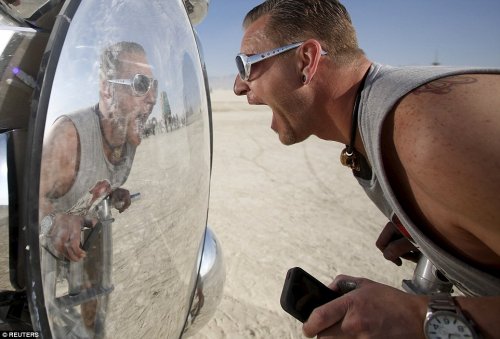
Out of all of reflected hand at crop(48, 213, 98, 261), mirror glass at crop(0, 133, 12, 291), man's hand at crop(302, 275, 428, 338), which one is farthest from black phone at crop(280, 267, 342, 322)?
mirror glass at crop(0, 133, 12, 291)

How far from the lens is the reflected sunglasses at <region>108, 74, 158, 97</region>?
3.23 ft

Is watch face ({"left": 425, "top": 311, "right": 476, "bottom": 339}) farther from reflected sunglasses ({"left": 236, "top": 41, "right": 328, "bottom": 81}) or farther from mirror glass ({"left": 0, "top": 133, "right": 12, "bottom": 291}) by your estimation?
reflected sunglasses ({"left": 236, "top": 41, "right": 328, "bottom": 81})

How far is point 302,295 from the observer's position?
4.37 feet

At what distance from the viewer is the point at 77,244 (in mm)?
885

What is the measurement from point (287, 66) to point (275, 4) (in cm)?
34

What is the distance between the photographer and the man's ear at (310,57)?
1703mm

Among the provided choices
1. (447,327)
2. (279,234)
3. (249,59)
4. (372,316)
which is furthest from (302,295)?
(279,234)

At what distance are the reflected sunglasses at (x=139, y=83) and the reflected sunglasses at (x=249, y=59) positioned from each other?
0.87 meters

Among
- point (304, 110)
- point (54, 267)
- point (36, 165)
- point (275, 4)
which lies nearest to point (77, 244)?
point (54, 267)

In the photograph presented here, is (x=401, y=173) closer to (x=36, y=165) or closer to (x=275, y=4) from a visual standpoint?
(x=36, y=165)

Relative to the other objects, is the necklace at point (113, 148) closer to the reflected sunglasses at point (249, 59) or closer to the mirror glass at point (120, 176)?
the mirror glass at point (120, 176)

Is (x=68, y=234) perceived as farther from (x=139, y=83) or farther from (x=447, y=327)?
(x=447, y=327)

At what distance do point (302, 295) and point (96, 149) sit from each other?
0.84m

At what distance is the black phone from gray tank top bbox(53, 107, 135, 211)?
0.71 m
